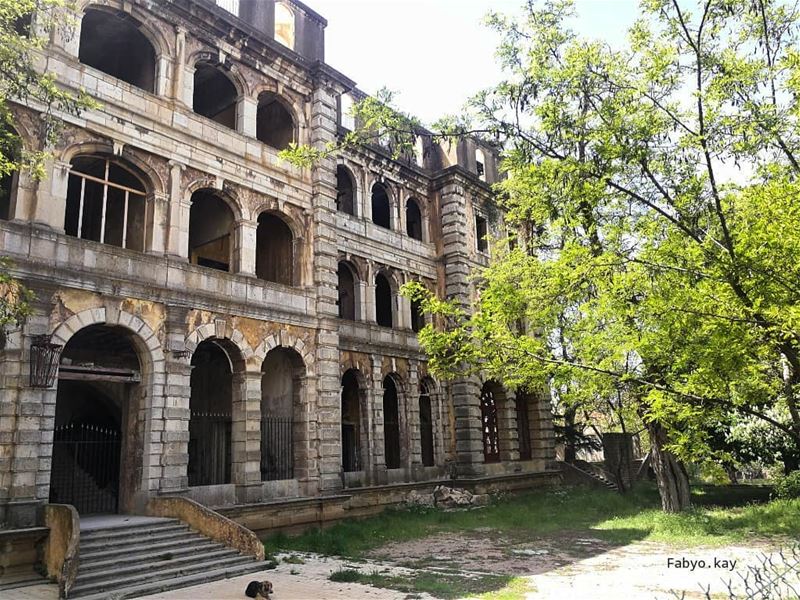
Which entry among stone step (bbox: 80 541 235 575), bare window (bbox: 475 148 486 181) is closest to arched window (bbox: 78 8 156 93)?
stone step (bbox: 80 541 235 575)

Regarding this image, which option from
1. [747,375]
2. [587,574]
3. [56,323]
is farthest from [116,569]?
[747,375]

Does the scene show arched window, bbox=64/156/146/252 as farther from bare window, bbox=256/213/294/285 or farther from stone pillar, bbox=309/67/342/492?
stone pillar, bbox=309/67/342/492

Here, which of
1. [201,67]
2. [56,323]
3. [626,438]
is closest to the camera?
[56,323]

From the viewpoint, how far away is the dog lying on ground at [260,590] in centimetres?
991

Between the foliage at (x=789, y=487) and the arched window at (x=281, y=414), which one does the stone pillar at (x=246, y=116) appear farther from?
the foliage at (x=789, y=487)

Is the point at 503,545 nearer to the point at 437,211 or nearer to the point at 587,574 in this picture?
the point at 587,574

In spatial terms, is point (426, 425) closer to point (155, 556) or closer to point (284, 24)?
point (155, 556)

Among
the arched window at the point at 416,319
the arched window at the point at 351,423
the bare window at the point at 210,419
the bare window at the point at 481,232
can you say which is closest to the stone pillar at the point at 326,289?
the bare window at the point at 210,419

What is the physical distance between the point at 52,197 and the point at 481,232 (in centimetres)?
1871

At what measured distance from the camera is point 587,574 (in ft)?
39.2

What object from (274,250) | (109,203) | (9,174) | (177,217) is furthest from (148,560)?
(109,203)

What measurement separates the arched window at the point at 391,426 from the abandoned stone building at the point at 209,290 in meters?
0.09

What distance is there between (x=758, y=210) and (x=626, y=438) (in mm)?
20415

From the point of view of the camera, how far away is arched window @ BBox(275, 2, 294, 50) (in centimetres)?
1981
